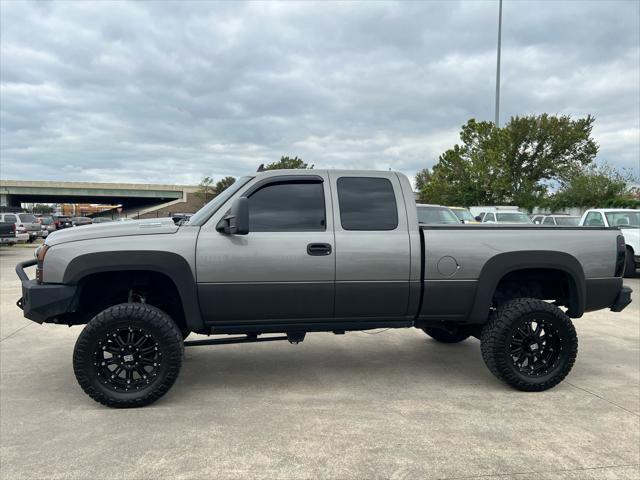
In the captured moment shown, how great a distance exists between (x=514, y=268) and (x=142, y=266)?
314 cm

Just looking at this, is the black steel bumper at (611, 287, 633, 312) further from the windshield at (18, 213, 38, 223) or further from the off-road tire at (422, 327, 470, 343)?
the windshield at (18, 213, 38, 223)

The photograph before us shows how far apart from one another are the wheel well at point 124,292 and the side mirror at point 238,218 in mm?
714

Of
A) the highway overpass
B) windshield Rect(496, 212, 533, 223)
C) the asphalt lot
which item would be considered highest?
the highway overpass

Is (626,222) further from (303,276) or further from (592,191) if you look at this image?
(592,191)

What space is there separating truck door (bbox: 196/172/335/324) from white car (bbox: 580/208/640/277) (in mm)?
11014

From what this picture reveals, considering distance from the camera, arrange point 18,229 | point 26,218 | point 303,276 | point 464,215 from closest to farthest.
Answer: point 303,276 < point 464,215 < point 18,229 < point 26,218

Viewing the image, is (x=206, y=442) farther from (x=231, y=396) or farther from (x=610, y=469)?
(x=610, y=469)

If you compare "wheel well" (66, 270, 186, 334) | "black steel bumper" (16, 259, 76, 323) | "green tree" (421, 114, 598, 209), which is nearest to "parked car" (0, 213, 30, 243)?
"wheel well" (66, 270, 186, 334)

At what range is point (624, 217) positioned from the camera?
43.8ft

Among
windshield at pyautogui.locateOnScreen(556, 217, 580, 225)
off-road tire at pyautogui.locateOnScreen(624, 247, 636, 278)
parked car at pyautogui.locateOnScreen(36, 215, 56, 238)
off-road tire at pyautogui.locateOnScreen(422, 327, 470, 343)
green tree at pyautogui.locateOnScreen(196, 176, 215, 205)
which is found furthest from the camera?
green tree at pyautogui.locateOnScreen(196, 176, 215, 205)

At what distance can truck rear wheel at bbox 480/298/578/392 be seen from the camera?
4.30 meters

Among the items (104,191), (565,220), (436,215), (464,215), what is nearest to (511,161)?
(565,220)

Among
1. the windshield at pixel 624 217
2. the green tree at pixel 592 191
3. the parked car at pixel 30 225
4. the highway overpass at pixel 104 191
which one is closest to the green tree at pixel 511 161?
the green tree at pixel 592 191

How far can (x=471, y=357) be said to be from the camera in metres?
5.47
